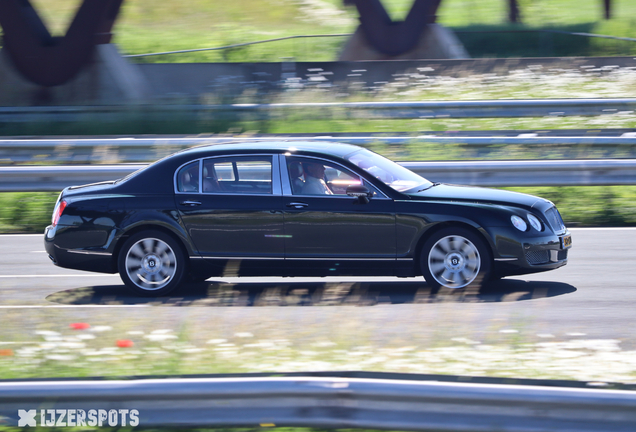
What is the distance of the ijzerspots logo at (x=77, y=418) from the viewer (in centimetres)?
364

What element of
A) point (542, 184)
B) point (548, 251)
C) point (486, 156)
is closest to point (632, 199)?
point (542, 184)

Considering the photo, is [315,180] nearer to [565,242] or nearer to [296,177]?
[296,177]

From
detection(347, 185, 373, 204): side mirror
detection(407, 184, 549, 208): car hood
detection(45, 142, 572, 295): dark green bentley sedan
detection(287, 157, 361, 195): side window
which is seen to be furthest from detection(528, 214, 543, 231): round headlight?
detection(287, 157, 361, 195): side window

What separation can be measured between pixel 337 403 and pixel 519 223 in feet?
14.0

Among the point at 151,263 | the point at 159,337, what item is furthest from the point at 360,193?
the point at 159,337

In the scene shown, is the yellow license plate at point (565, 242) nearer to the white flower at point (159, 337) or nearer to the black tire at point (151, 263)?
the black tire at point (151, 263)

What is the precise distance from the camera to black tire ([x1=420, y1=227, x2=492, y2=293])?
741 centimetres

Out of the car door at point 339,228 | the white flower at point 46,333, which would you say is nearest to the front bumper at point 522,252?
the car door at point 339,228

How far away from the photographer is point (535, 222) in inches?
292

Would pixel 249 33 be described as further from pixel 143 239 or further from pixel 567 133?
pixel 143 239

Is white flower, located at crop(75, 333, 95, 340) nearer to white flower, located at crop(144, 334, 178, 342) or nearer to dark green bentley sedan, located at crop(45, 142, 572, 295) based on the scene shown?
white flower, located at crop(144, 334, 178, 342)

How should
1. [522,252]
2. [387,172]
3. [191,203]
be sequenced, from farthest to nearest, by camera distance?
[387,172] < [191,203] < [522,252]

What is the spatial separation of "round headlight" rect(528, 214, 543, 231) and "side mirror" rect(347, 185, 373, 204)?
142 centimetres

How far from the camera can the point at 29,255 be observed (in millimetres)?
9875
